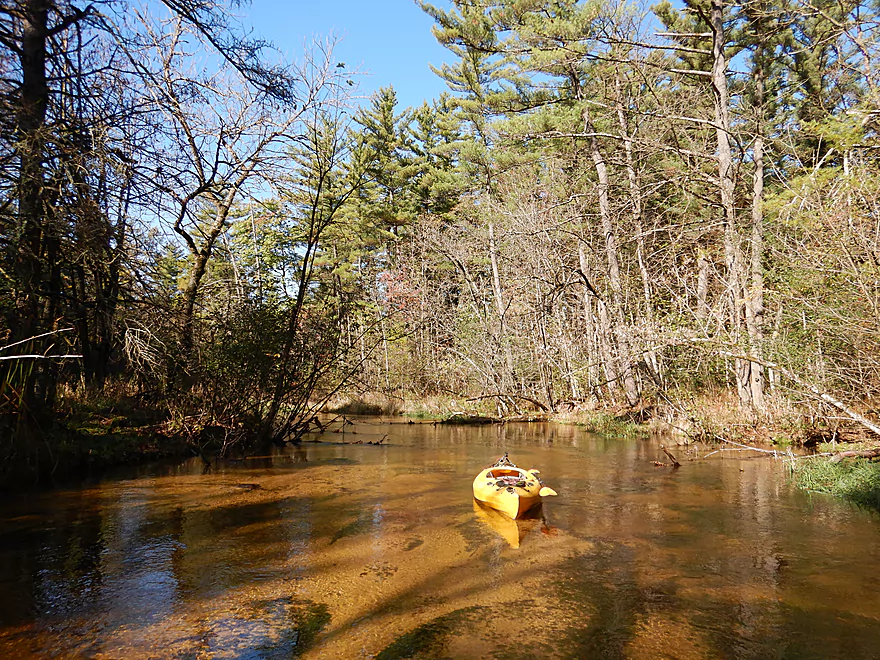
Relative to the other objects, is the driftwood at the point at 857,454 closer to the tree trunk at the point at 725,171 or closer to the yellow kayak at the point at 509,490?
the tree trunk at the point at 725,171

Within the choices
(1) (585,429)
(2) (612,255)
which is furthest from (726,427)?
(2) (612,255)

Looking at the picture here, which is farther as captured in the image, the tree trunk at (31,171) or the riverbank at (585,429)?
the riverbank at (585,429)

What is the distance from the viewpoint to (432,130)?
3027cm

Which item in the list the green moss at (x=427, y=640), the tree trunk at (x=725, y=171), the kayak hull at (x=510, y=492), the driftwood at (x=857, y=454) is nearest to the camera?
the green moss at (x=427, y=640)

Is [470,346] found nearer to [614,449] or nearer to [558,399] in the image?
[558,399]

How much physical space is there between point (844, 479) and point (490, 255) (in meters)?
15.8

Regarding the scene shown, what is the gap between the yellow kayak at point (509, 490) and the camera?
6906 mm

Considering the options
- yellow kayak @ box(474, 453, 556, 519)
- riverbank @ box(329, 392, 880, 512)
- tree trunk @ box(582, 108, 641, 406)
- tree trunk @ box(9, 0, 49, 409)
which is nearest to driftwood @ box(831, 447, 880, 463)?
riverbank @ box(329, 392, 880, 512)

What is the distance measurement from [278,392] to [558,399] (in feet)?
30.7

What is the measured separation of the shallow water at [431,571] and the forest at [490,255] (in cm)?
176

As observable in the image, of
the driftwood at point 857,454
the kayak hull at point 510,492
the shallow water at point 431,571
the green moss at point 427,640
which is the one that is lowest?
the green moss at point 427,640

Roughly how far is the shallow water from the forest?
176 centimetres

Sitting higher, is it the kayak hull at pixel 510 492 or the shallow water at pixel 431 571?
the kayak hull at pixel 510 492

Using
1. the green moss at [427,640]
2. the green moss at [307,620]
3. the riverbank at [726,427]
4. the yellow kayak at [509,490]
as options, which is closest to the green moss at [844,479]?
the riverbank at [726,427]
